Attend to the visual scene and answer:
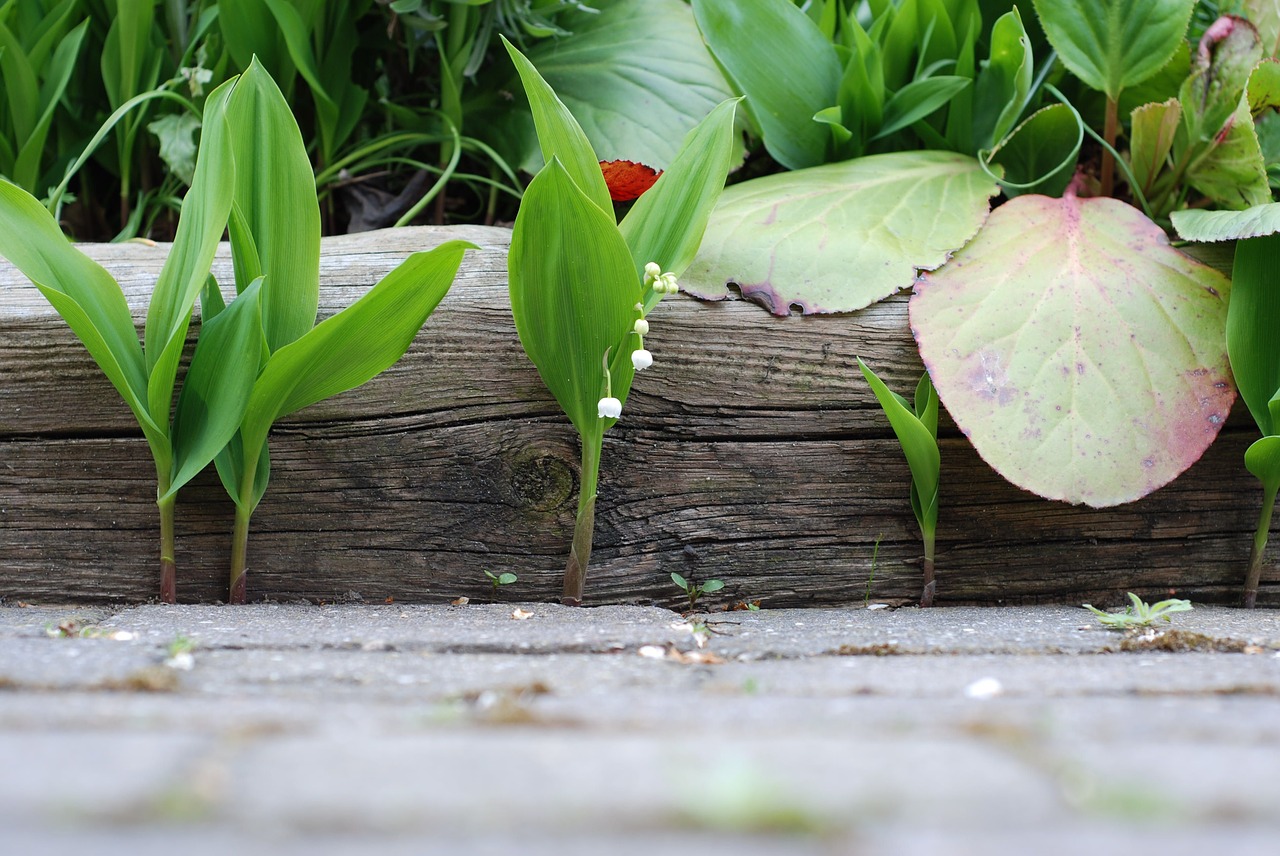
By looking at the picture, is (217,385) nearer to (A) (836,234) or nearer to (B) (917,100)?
(A) (836,234)

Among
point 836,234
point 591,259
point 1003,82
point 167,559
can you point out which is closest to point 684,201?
point 591,259

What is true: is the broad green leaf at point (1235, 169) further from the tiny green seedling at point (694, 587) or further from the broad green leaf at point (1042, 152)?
the tiny green seedling at point (694, 587)

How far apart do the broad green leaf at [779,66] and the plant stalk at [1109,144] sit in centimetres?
41

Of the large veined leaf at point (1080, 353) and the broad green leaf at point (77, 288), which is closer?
the broad green leaf at point (77, 288)

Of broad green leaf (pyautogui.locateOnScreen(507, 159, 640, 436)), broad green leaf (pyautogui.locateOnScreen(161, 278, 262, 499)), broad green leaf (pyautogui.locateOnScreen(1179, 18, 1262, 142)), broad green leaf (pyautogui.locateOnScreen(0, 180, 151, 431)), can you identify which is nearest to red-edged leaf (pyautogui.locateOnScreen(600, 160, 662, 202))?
broad green leaf (pyautogui.locateOnScreen(507, 159, 640, 436))

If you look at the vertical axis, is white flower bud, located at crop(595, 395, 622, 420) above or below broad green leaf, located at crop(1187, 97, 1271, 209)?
below

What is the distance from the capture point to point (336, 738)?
475 mm

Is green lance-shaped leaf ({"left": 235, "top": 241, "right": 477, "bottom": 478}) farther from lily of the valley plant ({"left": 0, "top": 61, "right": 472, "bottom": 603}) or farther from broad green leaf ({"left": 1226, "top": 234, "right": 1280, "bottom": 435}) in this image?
broad green leaf ({"left": 1226, "top": 234, "right": 1280, "bottom": 435})

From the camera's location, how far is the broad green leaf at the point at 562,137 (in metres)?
1.05

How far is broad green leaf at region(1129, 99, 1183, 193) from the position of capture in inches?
50.0

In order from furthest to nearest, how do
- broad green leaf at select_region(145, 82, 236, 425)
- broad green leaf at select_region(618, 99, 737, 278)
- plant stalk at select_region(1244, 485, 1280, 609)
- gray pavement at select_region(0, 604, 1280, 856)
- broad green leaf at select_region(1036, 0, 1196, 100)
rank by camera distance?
1. broad green leaf at select_region(1036, 0, 1196, 100)
2. plant stalk at select_region(1244, 485, 1280, 609)
3. broad green leaf at select_region(618, 99, 737, 278)
4. broad green leaf at select_region(145, 82, 236, 425)
5. gray pavement at select_region(0, 604, 1280, 856)

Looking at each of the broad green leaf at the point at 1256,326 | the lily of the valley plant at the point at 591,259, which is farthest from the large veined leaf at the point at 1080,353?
the lily of the valley plant at the point at 591,259

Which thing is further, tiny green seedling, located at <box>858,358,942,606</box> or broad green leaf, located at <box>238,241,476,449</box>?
tiny green seedling, located at <box>858,358,942,606</box>

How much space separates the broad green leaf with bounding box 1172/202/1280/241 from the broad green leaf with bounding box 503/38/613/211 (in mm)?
773
